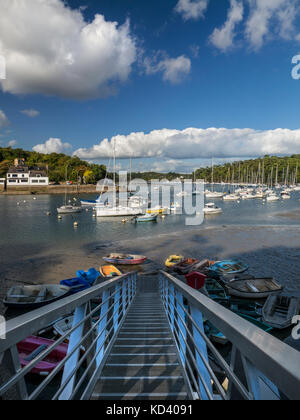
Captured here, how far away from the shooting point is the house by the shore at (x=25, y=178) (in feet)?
356

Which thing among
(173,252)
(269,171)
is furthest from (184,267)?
(269,171)

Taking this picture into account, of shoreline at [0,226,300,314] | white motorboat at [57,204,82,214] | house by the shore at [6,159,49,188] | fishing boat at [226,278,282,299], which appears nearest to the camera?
fishing boat at [226,278,282,299]

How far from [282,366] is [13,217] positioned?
5246 cm

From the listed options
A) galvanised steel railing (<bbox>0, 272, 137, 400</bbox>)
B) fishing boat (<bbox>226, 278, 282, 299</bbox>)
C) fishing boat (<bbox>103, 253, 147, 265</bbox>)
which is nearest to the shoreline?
fishing boat (<bbox>103, 253, 147, 265</bbox>)

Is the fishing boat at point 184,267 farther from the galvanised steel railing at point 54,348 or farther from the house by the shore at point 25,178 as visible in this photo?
the house by the shore at point 25,178

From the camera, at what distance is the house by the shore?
108 m

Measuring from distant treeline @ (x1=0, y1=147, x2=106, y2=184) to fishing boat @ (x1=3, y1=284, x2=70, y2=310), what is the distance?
105 meters

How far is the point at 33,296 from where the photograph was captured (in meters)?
12.8

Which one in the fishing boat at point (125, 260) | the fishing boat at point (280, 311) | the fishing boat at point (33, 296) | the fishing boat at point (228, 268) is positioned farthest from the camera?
the fishing boat at point (125, 260)

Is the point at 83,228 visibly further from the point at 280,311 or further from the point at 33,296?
the point at 280,311

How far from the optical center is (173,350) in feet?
11.6

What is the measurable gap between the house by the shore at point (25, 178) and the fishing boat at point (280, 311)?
11332 cm

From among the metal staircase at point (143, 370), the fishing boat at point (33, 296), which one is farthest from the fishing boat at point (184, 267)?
the metal staircase at point (143, 370)

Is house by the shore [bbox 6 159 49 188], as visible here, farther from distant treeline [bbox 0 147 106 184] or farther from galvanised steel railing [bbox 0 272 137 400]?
galvanised steel railing [bbox 0 272 137 400]
